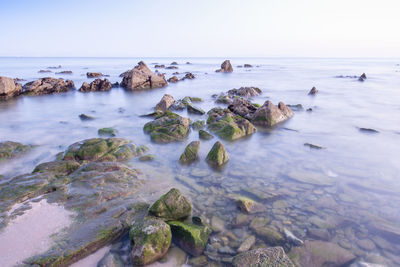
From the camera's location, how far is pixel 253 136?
9.94m

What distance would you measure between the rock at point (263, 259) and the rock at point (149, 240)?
1.06m

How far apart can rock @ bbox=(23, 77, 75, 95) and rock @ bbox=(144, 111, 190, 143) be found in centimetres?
1647

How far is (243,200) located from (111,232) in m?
2.47

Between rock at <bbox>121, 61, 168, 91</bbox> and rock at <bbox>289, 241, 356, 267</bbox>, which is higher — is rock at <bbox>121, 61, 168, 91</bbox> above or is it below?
above

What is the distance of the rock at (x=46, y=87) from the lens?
2129cm

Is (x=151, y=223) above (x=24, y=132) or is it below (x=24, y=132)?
above

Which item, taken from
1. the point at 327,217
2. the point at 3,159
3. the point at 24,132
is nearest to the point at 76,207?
the point at 3,159

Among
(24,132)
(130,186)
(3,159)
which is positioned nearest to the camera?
(130,186)

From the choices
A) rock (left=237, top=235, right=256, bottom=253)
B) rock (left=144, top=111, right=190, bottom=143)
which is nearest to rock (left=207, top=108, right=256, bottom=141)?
rock (left=144, top=111, right=190, bottom=143)

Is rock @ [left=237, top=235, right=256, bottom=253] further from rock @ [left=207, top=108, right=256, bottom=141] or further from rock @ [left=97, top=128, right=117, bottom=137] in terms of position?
rock @ [left=97, top=128, right=117, bottom=137]

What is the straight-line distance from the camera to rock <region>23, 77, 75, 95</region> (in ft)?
69.9

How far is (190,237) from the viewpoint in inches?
153

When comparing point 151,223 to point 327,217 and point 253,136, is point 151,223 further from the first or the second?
point 253,136

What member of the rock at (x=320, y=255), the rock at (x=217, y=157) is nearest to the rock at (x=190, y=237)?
the rock at (x=320, y=255)
